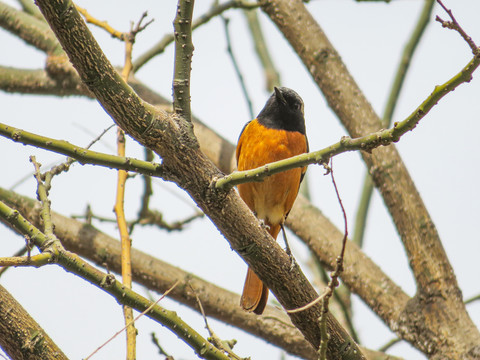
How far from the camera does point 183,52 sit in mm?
2391

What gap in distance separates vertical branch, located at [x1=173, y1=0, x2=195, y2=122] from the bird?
80.4 inches

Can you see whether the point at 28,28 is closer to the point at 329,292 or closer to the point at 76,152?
the point at 76,152

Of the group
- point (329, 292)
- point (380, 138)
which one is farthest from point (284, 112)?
point (329, 292)

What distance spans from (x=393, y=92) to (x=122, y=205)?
312cm

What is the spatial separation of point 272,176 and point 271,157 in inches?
5.7

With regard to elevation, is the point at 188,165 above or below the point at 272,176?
below

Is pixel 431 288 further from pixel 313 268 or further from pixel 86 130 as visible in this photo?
pixel 86 130

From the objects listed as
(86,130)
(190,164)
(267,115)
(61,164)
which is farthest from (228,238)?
(267,115)

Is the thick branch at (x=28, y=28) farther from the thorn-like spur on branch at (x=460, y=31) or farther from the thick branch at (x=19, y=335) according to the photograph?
the thorn-like spur on branch at (x=460, y=31)

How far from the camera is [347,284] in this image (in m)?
4.51

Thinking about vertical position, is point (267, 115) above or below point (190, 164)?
above

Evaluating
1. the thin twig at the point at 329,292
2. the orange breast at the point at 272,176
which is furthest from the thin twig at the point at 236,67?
the thin twig at the point at 329,292

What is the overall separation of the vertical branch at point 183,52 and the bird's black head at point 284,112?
2374 millimetres

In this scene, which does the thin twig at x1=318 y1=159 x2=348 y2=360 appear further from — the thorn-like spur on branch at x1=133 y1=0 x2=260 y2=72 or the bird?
the thorn-like spur on branch at x1=133 y1=0 x2=260 y2=72
